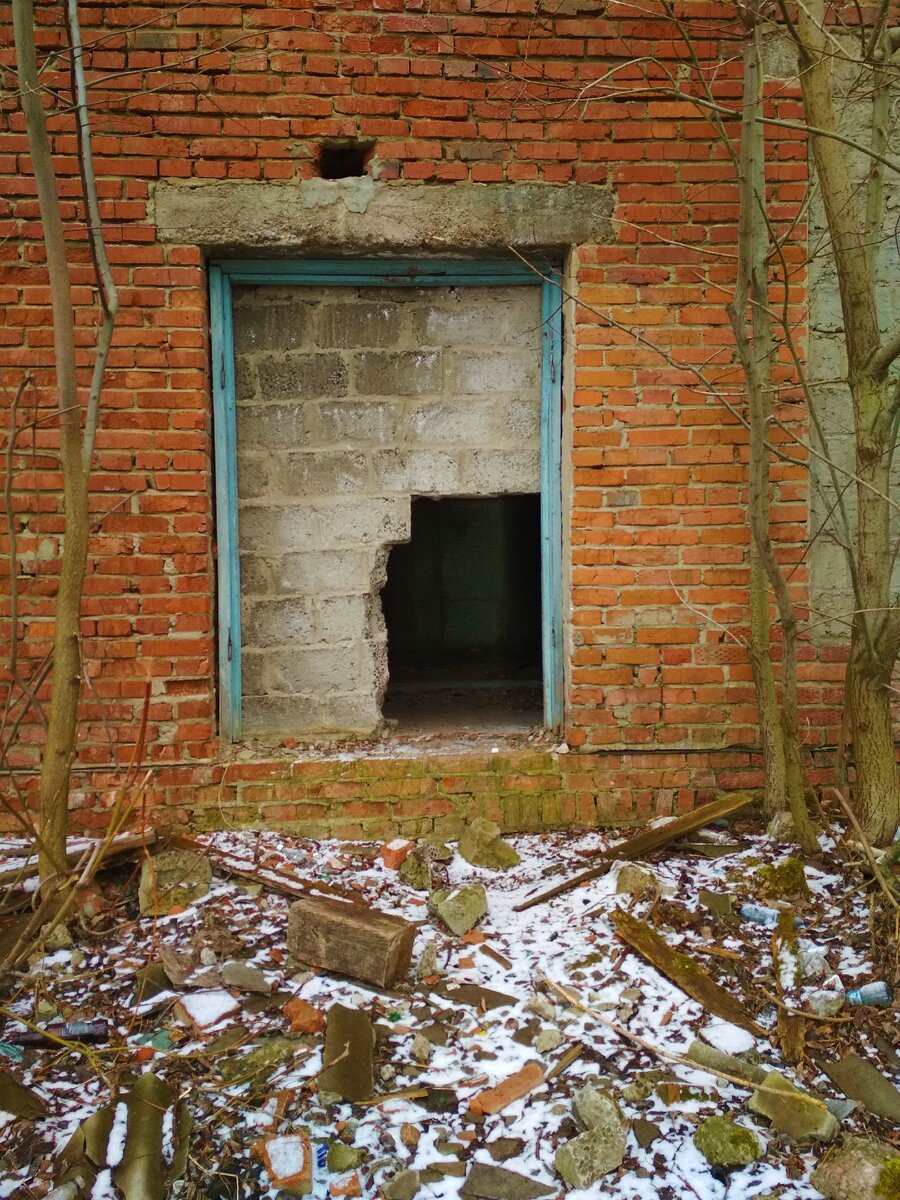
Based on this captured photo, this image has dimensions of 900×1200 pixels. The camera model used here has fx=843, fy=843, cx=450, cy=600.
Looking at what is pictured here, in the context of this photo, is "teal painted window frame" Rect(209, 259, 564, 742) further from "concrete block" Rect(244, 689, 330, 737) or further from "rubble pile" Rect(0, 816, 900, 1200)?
"rubble pile" Rect(0, 816, 900, 1200)

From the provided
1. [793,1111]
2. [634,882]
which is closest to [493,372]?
[634,882]

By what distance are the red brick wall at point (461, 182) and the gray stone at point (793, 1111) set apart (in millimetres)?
1597

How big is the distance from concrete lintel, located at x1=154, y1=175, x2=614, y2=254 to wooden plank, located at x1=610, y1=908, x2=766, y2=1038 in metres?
2.70

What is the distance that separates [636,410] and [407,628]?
3.98 m

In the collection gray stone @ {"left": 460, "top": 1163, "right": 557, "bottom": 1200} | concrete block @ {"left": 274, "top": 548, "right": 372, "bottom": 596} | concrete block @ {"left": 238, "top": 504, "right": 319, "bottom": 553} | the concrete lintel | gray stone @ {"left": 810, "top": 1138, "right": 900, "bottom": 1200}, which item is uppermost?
the concrete lintel

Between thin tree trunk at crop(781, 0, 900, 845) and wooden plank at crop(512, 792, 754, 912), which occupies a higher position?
thin tree trunk at crop(781, 0, 900, 845)

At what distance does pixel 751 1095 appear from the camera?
223 cm

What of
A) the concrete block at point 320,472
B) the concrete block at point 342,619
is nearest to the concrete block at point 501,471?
the concrete block at point 320,472

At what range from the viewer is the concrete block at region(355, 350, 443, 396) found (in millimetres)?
3746

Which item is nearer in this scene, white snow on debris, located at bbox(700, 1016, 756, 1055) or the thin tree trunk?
white snow on debris, located at bbox(700, 1016, 756, 1055)

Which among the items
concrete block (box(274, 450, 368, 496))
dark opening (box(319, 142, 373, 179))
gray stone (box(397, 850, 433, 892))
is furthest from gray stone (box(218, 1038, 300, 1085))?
dark opening (box(319, 142, 373, 179))

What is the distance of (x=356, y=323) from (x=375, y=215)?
46 cm

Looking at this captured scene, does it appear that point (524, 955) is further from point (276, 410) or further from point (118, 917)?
point (276, 410)

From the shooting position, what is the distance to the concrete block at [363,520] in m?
3.79
